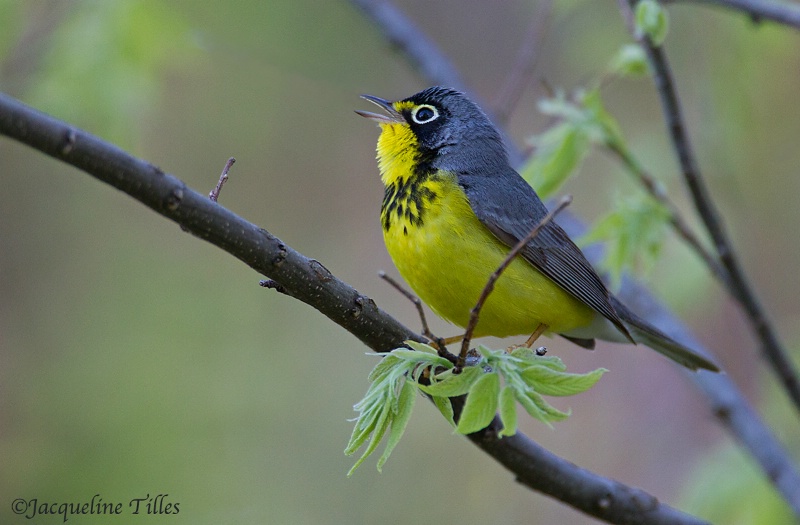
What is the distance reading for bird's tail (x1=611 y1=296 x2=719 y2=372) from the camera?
5.34 meters

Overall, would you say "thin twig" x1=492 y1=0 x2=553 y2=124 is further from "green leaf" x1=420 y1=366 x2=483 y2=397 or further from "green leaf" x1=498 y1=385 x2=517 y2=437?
"green leaf" x1=498 y1=385 x2=517 y2=437

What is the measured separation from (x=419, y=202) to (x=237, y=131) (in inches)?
201

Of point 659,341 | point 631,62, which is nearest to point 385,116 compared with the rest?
point 631,62

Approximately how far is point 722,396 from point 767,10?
2.52m

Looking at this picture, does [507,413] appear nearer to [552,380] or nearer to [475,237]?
[552,380]

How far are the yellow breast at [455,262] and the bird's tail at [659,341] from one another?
1.81ft

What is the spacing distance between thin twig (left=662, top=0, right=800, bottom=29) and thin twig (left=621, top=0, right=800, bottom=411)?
575mm

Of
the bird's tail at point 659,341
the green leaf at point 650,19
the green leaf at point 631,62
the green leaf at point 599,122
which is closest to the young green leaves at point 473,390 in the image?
the green leaf at point 650,19

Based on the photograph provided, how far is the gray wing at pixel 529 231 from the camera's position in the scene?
5.09 meters

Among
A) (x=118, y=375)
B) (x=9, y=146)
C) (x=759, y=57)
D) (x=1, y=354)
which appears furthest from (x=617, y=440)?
(x=9, y=146)

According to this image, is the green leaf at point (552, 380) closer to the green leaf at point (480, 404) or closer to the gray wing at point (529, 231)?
the green leaf at point (480, 404)

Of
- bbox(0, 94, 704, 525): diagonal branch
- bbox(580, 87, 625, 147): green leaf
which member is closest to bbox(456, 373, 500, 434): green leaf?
bbox(0, 94, 704, 525): diagonal branch

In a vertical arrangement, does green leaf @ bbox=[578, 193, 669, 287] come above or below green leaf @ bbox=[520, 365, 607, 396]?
above

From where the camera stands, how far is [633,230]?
505cm
